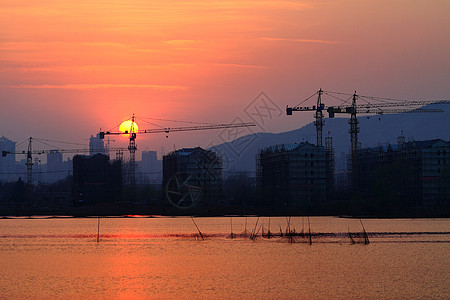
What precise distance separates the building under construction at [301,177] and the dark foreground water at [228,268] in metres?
78.6

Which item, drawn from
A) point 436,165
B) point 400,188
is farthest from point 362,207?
point 436,165

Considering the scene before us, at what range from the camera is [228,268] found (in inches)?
2645

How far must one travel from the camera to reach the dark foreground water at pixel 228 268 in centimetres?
5303

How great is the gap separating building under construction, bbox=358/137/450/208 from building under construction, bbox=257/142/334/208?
17.0 metres

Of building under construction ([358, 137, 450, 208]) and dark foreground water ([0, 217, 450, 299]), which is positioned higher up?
building under construction ([358, 137, 450, 208])

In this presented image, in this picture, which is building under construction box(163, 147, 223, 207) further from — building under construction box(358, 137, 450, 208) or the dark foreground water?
the dark foreground water

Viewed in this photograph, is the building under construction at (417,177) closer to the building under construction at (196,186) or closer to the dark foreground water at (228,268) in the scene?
the building under construction at (196,186)

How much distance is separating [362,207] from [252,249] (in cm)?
8062

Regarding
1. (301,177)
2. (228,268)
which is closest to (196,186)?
(301,177)

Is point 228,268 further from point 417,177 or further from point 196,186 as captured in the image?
point 196,186

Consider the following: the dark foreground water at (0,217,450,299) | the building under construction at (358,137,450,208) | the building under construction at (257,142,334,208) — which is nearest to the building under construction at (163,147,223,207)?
the building under construction at (257,142,334,208)

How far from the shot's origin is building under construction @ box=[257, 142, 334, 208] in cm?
18125

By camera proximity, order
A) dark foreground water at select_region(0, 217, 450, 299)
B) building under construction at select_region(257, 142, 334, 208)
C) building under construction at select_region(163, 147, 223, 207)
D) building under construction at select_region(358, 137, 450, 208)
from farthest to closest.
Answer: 1. building under construction at select_region(163, 147, 223, 207)
2. building under construction at select_region(257, 142, 334, 208)
3. building under construction at select_region(358, 137, 450, 208)
4. dark foreground water at select_region(0, 217, 450, 299)

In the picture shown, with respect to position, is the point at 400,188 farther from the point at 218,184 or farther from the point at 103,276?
the point at 103,276
